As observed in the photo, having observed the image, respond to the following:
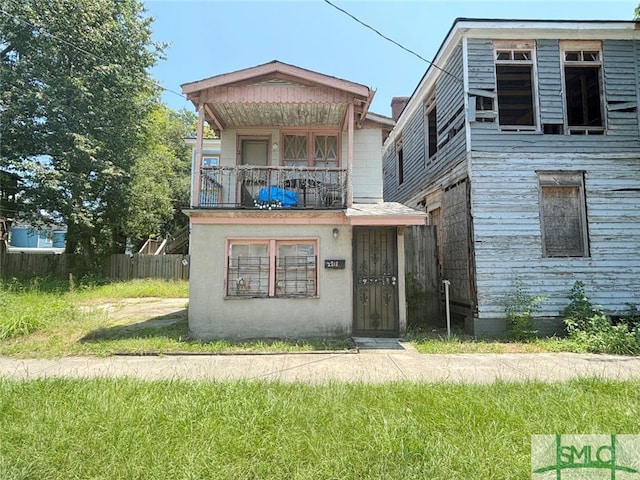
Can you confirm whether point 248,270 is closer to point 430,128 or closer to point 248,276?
point 248,276

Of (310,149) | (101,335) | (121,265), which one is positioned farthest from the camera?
(121,265)

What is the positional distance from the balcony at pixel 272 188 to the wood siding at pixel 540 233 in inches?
129

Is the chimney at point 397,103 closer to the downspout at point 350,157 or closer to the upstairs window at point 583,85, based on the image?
the upstairs window at point 583,85

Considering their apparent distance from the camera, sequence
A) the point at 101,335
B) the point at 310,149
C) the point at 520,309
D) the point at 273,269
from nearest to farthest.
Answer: the point at 101,335 < the point at 273,269 < the point at 520,309 < the point at 310,149

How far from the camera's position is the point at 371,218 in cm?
741

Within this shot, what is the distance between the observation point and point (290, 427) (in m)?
3.32

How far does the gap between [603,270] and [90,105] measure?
781 inches

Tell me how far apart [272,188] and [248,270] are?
6.58ft

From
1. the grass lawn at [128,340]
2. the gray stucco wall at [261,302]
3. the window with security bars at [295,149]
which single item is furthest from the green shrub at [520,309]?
the window with security bars at [295,149]

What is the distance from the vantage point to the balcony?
8.31m

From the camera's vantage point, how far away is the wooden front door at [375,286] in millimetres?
7973

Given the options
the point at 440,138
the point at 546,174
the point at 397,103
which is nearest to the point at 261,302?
the point at 440,138

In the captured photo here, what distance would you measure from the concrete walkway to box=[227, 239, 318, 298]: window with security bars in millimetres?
1710

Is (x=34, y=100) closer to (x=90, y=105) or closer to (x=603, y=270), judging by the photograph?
(x=90, y=105)
